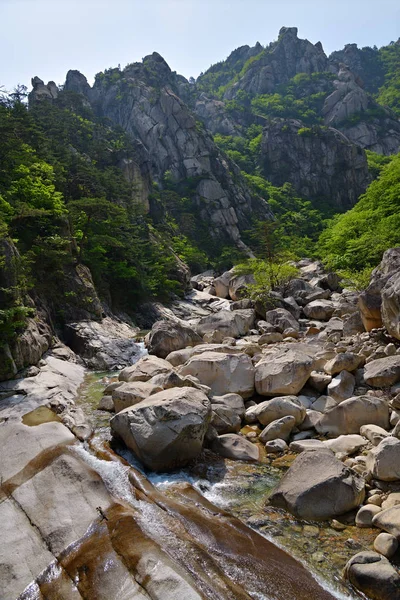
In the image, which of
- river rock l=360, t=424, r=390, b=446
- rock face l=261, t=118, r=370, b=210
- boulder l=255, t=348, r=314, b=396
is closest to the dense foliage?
boulder l=255, t=348, r=314, b=396

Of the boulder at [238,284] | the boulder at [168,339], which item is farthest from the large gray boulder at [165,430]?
the boulder at [238,284]

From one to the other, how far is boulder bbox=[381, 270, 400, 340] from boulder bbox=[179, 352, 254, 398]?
521 cm

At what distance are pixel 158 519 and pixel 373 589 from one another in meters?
3.64

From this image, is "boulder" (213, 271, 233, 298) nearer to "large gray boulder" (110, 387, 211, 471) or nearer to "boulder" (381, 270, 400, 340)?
"boulder" (381, 270, 400, 340)

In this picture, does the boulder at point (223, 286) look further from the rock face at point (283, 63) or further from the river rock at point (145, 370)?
the rock face at point (283, 63)

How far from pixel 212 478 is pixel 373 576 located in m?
4.06

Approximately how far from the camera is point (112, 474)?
28.8 ft

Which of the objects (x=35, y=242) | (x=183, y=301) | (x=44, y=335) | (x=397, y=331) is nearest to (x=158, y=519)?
(x=397, y=331)

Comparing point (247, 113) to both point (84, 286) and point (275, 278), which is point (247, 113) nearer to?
point (275, 278)

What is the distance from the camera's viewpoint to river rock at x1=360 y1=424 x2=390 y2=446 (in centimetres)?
951

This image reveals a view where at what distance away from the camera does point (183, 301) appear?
138 feet

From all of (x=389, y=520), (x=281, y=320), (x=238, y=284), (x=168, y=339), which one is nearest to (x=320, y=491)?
(x=389, y=520)

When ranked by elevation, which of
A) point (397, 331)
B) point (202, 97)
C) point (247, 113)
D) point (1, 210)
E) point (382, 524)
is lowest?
point (382, 524)

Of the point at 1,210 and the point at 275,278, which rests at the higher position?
the point at 1,210
